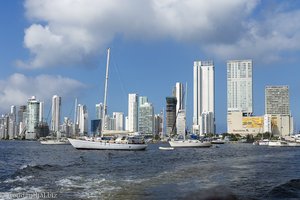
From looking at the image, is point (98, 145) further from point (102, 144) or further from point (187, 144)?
point (187, 144)

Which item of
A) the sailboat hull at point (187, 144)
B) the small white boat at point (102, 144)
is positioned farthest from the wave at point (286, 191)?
the sailboat hull at point (187, 144)

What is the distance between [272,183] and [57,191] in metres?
17.1

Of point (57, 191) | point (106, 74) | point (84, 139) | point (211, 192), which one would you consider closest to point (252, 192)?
point (57, 191)

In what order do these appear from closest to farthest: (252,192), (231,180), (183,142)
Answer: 1. (252,192)
2. (231,180)
3. (183,142)

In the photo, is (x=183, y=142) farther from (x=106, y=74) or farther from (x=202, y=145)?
(x=106, y=74)

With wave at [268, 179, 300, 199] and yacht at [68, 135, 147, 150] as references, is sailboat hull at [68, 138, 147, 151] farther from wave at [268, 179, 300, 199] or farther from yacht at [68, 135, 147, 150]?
wave at [268, 179, 300, 199]

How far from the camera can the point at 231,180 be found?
34.7m

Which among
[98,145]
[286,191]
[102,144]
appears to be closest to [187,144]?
[102,144]

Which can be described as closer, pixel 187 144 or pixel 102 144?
pixel 102 144

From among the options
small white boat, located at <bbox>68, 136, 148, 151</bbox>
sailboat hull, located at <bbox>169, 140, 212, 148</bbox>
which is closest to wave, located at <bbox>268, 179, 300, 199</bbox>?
small white boat, located at <bbox>68, 136, 148, 151</bbox>

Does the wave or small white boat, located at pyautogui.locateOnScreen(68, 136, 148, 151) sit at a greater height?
the wave

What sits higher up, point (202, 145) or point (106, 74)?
point (106, 74)

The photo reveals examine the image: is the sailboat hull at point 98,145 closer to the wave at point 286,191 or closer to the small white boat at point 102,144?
the small white boat at point 102,144

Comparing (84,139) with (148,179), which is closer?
(148,179)
